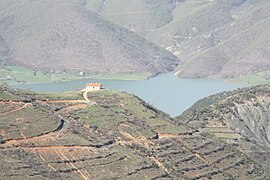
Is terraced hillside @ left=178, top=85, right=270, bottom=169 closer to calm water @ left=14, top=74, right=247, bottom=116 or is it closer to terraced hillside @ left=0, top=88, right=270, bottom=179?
terraced hillside @ left=0, top=88, right=270, bottom=179

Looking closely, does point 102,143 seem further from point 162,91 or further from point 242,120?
point 162,91

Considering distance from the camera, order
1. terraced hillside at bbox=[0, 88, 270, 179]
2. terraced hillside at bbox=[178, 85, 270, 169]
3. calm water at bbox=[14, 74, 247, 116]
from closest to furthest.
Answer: terraced hillside at bbox=[0, 88, 270, 179] → terraced hillside at bbox=[178, 85, 270, 169] → calm water at bbox=[14, 74, 247, 116]

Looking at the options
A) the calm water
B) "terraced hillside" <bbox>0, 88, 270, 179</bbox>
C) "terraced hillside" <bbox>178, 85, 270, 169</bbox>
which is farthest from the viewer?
the calm water

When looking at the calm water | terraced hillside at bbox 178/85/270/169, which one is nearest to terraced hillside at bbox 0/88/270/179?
terraced hillside at bbox 178/85/270/169

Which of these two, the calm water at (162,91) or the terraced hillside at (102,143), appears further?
the calm water at (162,91)

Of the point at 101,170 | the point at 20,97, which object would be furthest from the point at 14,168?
the point at 20,97

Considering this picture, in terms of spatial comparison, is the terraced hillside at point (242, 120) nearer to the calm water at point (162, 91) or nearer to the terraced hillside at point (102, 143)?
the terraced hillside at point (102, 143)

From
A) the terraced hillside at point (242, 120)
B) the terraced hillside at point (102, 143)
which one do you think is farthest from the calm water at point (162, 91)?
the terraced hillside at point (102, 143)

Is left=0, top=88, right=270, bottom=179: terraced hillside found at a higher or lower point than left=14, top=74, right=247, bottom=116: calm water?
higher
